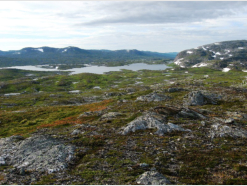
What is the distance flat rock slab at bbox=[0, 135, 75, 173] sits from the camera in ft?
71.4

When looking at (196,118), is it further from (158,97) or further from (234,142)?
(158,97)

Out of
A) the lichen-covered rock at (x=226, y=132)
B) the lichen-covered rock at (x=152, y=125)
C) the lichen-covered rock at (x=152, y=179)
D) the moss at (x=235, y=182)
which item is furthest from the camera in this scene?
the lichen-covered rock at (x=152, y=125)

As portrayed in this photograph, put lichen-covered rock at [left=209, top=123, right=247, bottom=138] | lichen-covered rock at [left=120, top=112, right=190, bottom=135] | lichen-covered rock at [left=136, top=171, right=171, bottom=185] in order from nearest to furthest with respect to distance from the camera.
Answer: lichen-covered rock at [left=136, top=171, right=171, bottom=185]
lichen-covered rock at [left=209, top=123, right=247, bottom=138]
lichen-covered rock at [left=120, top=112, right=190, bottom=135]

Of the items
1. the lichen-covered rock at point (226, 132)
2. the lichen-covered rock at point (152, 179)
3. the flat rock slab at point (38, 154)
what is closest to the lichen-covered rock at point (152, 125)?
the lichen-covered rock at point (226, 132)

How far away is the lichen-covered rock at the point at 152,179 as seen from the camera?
53.7 feet

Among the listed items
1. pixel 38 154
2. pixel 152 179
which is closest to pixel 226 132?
pixel 152 179

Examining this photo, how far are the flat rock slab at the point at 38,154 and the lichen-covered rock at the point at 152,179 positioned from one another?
410 inches

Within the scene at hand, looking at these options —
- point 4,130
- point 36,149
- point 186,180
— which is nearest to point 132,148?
point 186,180

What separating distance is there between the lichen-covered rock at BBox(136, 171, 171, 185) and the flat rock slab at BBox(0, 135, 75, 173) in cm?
1042

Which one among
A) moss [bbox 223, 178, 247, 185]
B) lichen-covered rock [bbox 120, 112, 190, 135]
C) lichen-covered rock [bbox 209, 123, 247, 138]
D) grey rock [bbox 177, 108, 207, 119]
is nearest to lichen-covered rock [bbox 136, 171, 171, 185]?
moss [bbox 223, 178, 247, 185]

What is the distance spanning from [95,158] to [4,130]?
125ft

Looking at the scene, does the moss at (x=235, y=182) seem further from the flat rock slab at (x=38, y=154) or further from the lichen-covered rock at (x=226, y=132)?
the flat rock slab at (x=38, y=154)

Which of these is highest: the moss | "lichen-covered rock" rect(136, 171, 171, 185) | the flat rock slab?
"lichen-covered rock" rect(136, 171, 171, 185)

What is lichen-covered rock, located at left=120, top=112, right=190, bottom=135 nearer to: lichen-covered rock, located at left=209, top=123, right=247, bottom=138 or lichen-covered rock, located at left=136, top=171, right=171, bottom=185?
lichen-covered rock, located at left=209, top=123, right=247, bottom=138
